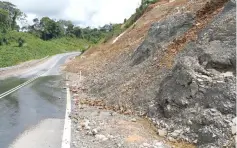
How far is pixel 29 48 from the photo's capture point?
238ft

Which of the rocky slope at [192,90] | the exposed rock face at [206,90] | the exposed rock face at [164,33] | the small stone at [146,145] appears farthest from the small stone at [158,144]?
the exposed rock face at [164,33]

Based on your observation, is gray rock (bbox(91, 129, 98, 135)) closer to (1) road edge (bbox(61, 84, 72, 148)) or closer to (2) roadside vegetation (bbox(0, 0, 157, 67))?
(1) road edge (bbox(61, 84, 72, 148))

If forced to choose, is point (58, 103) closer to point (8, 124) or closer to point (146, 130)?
point (8, 124)

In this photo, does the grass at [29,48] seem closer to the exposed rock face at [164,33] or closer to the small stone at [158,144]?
the exposed rock face at [164,33]

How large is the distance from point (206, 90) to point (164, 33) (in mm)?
8438

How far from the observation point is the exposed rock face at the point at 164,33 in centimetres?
1569

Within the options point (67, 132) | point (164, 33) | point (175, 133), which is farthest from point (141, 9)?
point (175, 133)

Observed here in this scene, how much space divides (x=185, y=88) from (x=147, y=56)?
713 cm

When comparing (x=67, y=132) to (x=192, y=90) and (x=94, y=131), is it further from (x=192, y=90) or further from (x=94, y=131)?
(x=192, y=90)

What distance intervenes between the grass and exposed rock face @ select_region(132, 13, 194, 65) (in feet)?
103

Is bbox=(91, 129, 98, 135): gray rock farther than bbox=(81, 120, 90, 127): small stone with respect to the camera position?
No

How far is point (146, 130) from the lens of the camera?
8.99 m

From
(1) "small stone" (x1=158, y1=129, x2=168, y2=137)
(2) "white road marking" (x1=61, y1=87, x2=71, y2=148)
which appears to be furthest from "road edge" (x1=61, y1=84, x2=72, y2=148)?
(1) "small stone" (x1=158, y1=129, x2=168, y2=137)

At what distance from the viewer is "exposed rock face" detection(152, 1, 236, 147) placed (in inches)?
301
